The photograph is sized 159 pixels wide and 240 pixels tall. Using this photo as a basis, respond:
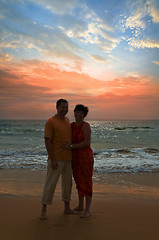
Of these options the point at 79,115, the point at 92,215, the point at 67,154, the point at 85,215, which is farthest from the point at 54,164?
the point at 92,215

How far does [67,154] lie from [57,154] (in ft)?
0.58

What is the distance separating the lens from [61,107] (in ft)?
9.90

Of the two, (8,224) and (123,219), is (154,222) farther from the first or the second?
(8,224)

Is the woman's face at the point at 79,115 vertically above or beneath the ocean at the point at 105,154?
above

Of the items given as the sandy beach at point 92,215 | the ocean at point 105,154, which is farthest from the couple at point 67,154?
the ocean at point 105,154

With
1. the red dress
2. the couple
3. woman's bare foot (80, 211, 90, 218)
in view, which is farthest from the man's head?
woman's bare foot (80, 211, 90, 218)

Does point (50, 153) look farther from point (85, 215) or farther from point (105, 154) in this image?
point (105, 154)

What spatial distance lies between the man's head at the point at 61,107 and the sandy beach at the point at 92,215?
1.77 metres

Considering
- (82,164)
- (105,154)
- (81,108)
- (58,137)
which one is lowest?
(105,154)

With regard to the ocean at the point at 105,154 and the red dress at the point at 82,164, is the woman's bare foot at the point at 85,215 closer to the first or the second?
the red dress at the point at 82,164

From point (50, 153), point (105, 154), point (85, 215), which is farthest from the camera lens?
point (105, 154)

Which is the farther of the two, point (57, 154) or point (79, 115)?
point (79, 115)

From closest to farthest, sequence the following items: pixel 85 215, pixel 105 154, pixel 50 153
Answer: pixel 50 153 → pixel 85 215 → pixel 105 154

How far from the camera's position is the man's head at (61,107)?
301cm
